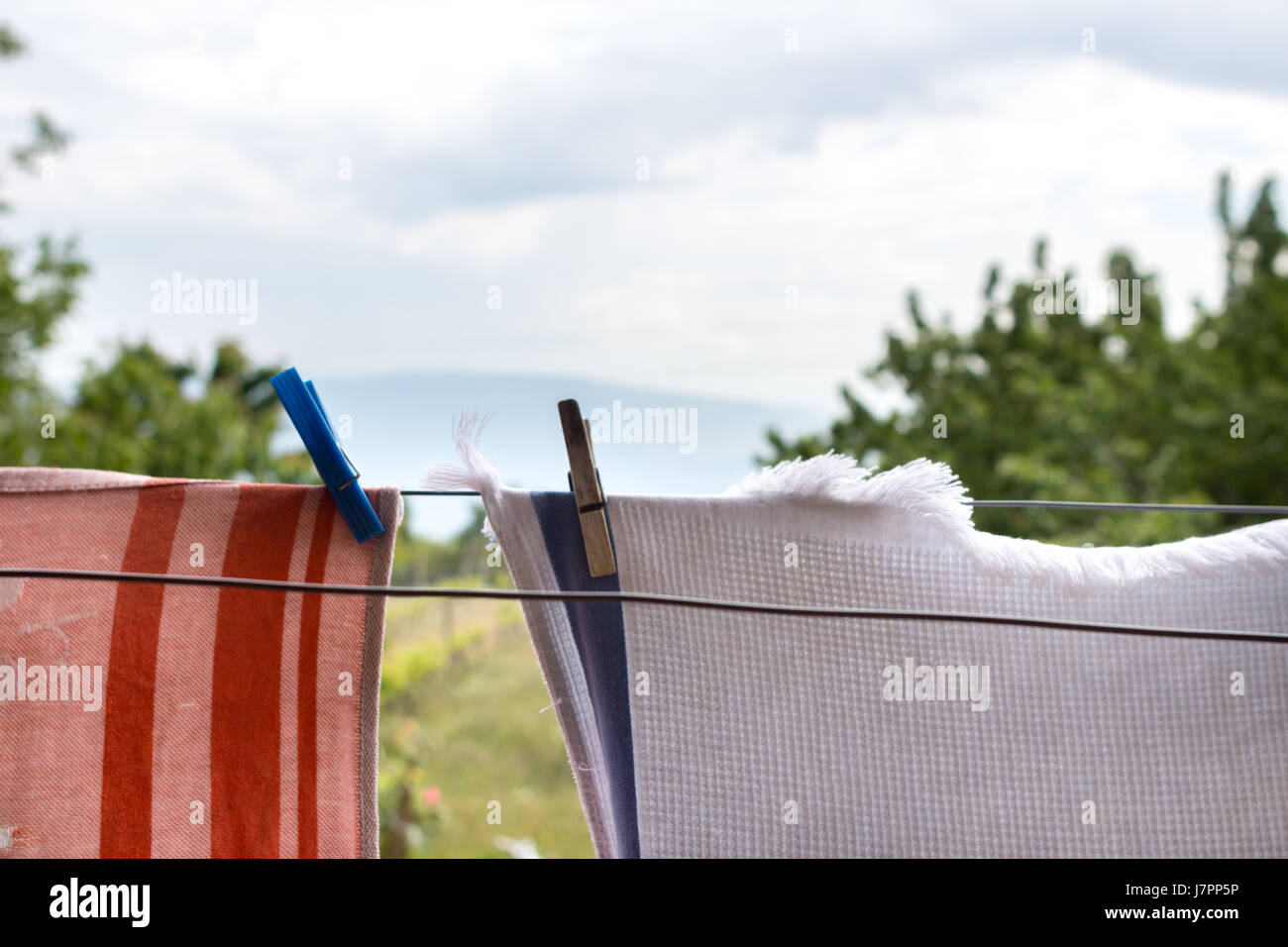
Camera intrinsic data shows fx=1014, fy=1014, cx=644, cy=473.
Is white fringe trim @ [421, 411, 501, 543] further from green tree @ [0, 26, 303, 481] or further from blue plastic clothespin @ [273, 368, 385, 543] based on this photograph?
green tree @ [0, 26, 303, 481]

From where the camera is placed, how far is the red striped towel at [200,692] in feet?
2.35

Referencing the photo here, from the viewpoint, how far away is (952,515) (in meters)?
0.73

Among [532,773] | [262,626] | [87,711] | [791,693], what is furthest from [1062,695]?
[532,773]

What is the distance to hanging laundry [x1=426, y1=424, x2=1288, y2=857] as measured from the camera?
28.3 inches

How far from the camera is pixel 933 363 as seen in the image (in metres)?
4.11

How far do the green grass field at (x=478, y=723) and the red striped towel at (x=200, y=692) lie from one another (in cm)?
344
